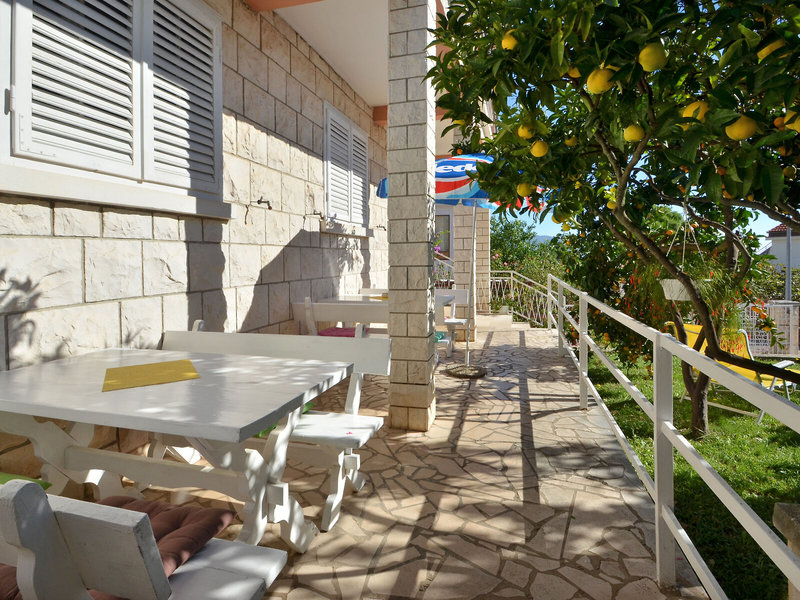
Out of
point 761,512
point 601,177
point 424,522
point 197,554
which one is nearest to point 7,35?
point 197,554

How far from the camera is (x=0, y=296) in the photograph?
1.97 meters

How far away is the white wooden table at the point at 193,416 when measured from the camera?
1.41m

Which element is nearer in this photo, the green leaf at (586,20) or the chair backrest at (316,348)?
the green leaf at (586,20)

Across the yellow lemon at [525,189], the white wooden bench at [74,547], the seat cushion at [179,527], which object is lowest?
the seat cushion at [179,527]

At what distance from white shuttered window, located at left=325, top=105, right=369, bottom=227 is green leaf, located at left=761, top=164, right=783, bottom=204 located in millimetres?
4587

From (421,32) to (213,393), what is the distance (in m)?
2.76

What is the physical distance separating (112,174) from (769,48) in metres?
2.69

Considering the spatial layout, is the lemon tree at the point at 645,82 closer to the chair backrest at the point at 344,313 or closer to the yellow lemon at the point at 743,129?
the yellow lemon at the point at 743,129

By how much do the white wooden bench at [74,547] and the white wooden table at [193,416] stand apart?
45 cm

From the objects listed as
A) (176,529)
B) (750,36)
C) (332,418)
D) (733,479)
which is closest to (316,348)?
(332,418)

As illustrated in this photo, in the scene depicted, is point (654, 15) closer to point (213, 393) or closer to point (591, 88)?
point (591, 88)

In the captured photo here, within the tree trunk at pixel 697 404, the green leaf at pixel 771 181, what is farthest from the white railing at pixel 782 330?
the green leaf at pixel 771 181

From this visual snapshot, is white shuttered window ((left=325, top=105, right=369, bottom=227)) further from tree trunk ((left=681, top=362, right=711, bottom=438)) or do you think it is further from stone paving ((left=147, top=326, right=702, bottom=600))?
tree trunk ((left=681, top=362, right=711, bottom=438))

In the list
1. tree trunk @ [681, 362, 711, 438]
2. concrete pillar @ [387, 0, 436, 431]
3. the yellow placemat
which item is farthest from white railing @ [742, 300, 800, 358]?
the yellow placemat
